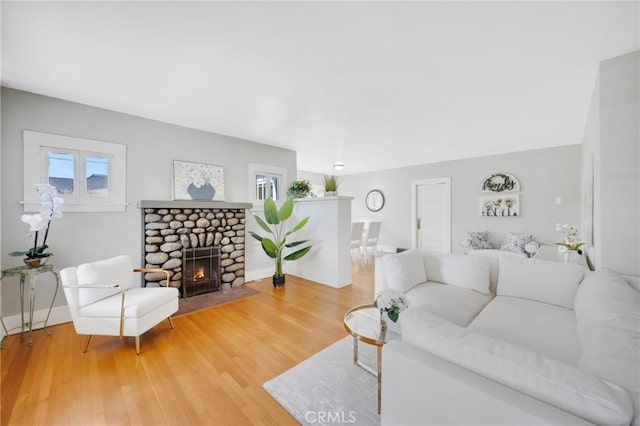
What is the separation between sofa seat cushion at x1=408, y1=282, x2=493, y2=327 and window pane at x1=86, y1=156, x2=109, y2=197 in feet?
11.8

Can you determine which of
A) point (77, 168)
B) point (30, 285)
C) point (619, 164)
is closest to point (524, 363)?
point (619, 164)

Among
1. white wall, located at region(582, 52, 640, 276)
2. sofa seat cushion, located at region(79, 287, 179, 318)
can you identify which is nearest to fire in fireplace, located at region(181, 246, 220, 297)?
sofa seat cushion, located at region(79, 287, 179, 318)

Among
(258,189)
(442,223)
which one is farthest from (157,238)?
(442,223)

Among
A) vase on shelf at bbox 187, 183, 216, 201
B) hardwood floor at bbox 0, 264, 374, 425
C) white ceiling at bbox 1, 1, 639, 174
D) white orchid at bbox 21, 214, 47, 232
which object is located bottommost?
hardwood floor at bbox 0, 264, 374, 425

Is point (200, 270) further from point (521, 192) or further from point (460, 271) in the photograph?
point (521, 192)

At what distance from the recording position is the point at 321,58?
198 centimetres

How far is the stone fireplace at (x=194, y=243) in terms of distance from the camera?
3.24 m

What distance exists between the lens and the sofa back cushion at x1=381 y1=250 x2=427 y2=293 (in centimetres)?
241

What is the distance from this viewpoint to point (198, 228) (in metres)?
3.60

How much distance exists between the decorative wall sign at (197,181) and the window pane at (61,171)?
3.40ft

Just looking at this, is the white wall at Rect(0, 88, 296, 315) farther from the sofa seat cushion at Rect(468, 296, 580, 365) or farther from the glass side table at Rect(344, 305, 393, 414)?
the sofa seat cushion at Rect(468, 296, 580, 365)

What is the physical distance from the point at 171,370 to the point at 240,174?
9.70 ft

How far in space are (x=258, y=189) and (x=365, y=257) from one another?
338 cm

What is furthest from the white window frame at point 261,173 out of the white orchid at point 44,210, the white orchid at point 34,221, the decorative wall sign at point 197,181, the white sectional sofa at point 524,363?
the white sectional sofa at point 524,363
